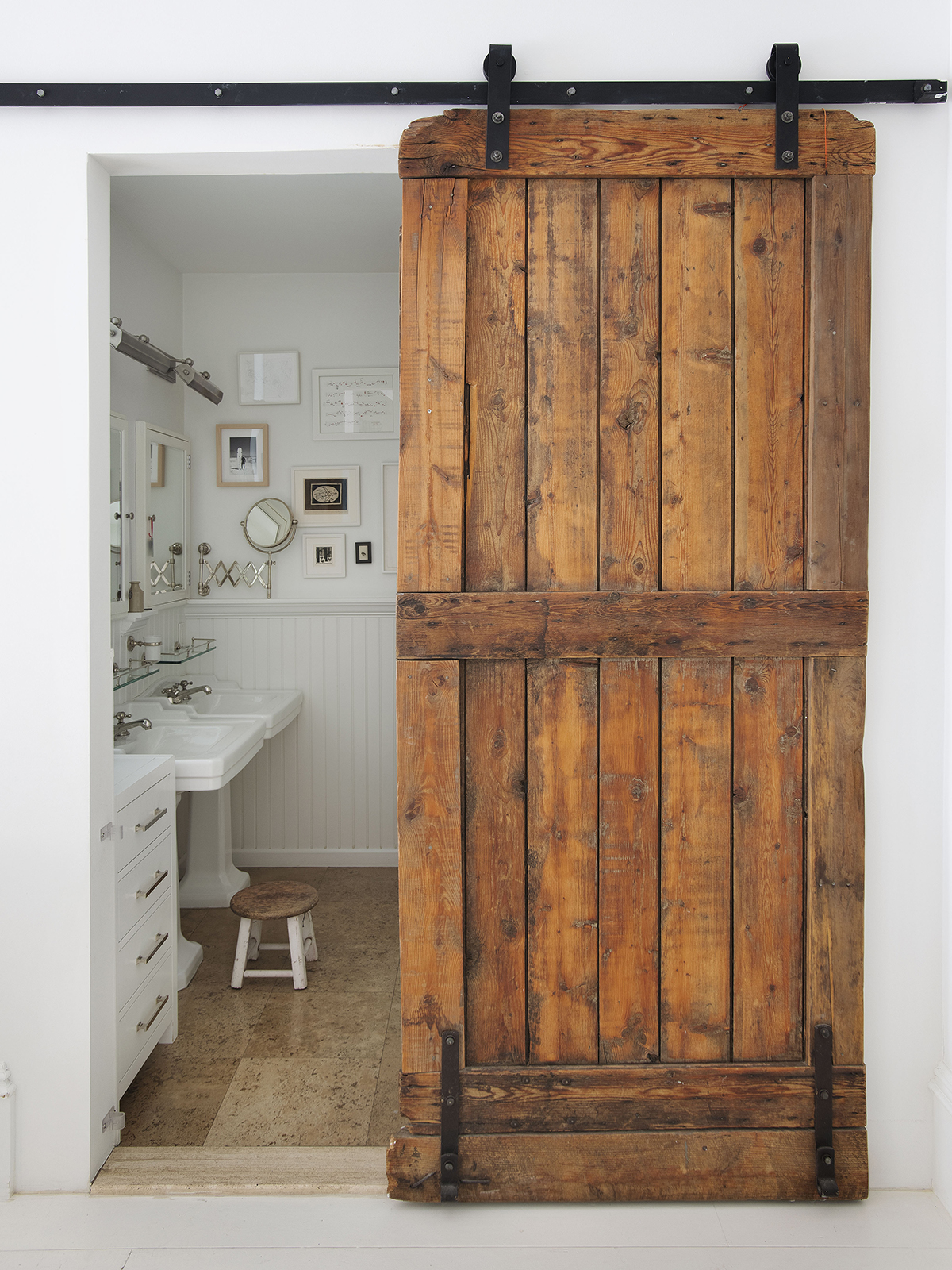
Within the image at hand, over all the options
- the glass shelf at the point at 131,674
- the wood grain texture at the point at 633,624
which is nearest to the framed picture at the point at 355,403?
the glass shelf at the point at 131,674

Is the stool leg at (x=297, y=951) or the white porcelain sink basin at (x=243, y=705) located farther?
the white porcelain sink basin at (x=243, y=705)

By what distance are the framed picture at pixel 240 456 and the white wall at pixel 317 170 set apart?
6.18 feet

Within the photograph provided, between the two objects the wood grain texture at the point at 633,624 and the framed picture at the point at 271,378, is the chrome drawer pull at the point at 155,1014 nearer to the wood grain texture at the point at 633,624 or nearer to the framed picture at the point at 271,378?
the wood grain texture at the point at 633,624

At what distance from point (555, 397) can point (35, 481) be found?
3.63 ft

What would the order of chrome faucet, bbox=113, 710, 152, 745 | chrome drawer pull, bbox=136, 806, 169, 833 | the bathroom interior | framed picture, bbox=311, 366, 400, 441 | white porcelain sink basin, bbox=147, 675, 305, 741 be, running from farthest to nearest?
framed picture, bbox=311, 366, 400, 441, white porcelain sink basin, bbox=147, 675, 305, 741, chrome faucet, bbox=113, 710, 152, 745, the bathroom interior, chrome drawer pull, bbox=136, 806, 169, 833

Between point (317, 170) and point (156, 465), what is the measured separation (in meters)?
1.78

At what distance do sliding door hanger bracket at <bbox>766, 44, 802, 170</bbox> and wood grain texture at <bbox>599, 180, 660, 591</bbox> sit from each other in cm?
25

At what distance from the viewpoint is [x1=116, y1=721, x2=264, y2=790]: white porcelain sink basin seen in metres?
2.58

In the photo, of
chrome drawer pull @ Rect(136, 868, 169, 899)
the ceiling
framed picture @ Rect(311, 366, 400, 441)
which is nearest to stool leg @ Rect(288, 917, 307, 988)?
chrome drawer pull @ Rect(136, 868, 169, 899)

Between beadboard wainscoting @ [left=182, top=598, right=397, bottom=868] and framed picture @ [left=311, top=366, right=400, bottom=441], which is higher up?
framed picture @ [left=311, top=366, right=400, bottom=441]

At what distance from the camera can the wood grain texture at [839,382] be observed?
174 cm

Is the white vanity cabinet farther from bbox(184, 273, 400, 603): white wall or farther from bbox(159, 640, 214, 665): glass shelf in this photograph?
bbox(184, 273, 400, 603): white wall

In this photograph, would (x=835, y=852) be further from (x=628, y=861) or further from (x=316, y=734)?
(x=316, y=734)

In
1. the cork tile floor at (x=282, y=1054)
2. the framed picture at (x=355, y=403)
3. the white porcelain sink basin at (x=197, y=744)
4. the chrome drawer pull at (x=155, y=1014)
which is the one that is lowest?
the cork tile floor at (x=282, y=1054)
